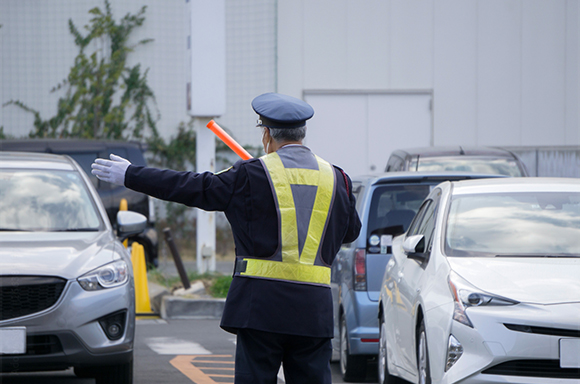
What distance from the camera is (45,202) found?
654cm

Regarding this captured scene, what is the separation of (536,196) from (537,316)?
142cm

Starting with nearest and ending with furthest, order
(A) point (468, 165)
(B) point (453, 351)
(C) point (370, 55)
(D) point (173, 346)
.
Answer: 1. (B) point (453, 351)
2. (D) point (173, 346)
3. (A) point (468, 165)
4. (C) point (370, 55)

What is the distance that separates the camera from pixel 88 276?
546 centimetres

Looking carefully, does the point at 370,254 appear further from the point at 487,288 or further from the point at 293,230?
the point at 293,230

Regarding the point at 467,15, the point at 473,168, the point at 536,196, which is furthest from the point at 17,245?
the point at 467,15

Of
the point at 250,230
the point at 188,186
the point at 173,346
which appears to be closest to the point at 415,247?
the point at 250,230

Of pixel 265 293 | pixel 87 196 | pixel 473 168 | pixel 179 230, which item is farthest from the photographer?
pixel 179 230

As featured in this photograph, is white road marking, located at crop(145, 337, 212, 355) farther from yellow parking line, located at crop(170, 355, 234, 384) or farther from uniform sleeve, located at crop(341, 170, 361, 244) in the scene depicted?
uniform sleeve, located at crop(341, 170, 361, 244)

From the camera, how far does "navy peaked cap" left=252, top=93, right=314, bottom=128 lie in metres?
3.44

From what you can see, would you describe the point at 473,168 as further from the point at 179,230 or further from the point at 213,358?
the point at 179,230

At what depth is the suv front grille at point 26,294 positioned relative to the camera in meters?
5.26

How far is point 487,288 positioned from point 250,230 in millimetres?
1568

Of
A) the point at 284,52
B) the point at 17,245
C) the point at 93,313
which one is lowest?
the point at 93,313

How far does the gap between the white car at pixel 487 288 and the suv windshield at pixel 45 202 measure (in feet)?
7.80
